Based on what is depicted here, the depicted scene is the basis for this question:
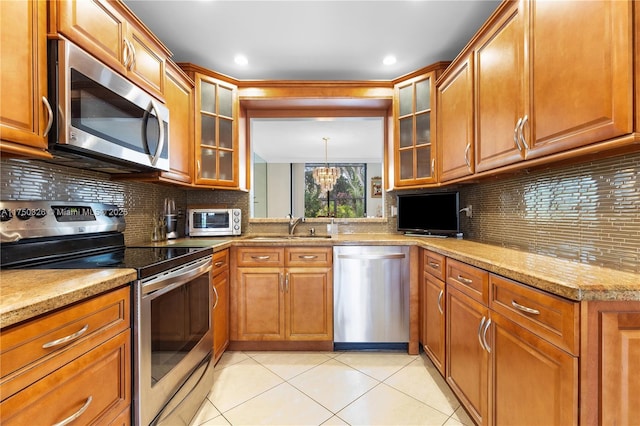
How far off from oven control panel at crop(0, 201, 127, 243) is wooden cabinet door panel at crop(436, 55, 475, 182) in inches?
94.1

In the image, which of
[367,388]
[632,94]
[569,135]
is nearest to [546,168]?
[569,135]

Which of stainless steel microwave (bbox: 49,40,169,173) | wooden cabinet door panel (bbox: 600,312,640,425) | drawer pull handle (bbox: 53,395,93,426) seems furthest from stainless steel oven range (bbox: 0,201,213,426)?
wooden cabinet door panel (bbox: 600,312,640,425)

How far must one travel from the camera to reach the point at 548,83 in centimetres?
125

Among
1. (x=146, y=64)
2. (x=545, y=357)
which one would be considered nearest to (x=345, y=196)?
(x=146, y=64)

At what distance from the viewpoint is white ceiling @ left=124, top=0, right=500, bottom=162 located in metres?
1.77

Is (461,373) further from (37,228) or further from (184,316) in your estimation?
(37,228)

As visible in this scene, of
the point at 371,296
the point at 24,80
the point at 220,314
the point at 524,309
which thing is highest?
the point at 24,80

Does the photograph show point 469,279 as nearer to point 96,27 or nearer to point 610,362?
point 610,362

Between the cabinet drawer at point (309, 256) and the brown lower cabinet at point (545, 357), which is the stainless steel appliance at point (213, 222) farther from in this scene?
the brown lower cabinet at point (545, 357)

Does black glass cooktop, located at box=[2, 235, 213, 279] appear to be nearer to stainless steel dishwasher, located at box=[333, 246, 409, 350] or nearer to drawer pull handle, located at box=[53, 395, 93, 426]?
drawer pull handle, located at box=[53, 395, 93, 426]

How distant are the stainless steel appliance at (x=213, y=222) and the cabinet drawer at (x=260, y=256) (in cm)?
47

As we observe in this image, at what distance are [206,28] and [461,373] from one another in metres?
2.75

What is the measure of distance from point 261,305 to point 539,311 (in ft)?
6.09

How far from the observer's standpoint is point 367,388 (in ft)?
5.94
